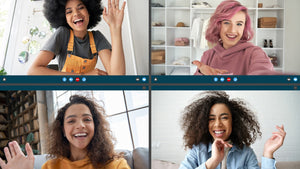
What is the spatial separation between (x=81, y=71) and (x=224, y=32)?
2.00 feet

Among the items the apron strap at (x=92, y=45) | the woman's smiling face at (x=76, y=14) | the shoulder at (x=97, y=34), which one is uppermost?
the woman's smiling face at (x=76, y=14)

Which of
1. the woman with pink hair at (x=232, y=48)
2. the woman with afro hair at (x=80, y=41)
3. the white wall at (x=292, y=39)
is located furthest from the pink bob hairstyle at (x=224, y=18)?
the woman with afro hair at (x=80, y=41)

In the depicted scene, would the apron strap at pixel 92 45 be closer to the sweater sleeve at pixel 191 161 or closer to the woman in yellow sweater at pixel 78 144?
the woman in yellow sweater at pixel 78 144

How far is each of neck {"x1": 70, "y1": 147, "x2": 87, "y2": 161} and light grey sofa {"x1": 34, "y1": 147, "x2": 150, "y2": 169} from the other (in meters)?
0.12

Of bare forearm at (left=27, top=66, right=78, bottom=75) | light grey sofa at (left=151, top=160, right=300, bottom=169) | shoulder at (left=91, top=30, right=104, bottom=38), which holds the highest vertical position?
shoulder at (left=91, top=30, right=104, bottom=38)

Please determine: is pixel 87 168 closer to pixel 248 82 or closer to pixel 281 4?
pixel 248 82

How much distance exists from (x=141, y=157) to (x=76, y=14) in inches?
→ 25.6

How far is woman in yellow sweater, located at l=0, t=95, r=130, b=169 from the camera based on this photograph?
132 centimetres

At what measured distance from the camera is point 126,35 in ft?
4.27

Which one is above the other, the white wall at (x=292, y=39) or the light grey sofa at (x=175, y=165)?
the white wall at (x=292, y=39)

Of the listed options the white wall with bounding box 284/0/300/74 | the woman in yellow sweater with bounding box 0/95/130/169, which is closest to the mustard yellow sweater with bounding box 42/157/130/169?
the woman in yellow sweater with bounding box 0/95/130/169

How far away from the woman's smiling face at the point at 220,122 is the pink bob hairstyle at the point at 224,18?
0.28 meters

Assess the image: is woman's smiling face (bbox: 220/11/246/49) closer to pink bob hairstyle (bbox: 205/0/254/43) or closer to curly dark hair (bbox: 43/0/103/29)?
pink bob hairstyle (bbox: 205/0/254/43)

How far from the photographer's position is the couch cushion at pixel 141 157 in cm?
129
